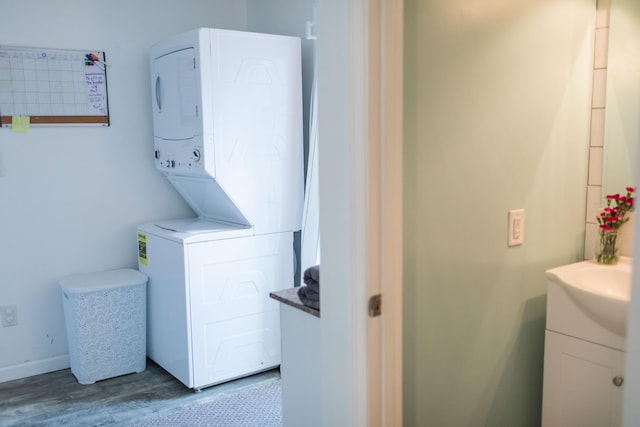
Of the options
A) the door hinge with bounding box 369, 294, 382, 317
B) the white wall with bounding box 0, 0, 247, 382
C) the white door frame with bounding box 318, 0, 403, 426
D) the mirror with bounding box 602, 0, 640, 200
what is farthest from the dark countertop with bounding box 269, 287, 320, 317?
the white wall with bounding box 0, 0, 247, 382

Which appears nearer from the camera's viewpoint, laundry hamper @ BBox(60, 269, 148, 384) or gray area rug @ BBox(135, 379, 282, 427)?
gray area rug @ BBox(135, 379, 282, 427)

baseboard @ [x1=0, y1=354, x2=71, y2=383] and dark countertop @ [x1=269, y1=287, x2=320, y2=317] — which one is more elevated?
dark countertop @ [x1=269, y1=287, x2=320, y2=317]

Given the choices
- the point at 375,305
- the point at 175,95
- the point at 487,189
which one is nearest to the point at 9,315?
the point at 175,95

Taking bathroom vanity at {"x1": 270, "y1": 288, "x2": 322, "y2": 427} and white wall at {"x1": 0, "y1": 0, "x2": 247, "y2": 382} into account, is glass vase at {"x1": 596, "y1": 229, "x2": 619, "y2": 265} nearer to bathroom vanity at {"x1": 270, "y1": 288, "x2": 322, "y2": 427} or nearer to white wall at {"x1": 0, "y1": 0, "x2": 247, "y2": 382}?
bathroom vanity at {"x1": 270, "y1": 288, "x2": 322, "y2": 427}

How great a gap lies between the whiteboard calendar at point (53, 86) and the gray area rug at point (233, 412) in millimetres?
1697

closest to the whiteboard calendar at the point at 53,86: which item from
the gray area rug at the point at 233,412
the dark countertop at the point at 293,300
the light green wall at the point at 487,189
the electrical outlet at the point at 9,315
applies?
the electrical outlet at the point at 9,315

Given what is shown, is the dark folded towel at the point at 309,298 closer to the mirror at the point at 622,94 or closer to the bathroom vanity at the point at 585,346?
the bathroom vanity at the point at 585,346

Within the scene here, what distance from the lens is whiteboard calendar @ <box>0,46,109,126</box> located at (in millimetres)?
3068

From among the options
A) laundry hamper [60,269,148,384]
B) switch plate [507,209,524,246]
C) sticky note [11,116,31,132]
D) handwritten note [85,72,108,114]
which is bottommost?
laundry hamper [60,269,148,384]

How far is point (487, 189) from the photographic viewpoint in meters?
1.74

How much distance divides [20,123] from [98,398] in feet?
5.00

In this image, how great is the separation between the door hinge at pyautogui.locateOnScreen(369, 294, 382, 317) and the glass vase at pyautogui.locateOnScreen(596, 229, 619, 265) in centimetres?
97

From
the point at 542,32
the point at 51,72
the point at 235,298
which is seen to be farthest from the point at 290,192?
the point at 542,32

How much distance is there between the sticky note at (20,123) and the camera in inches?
122
